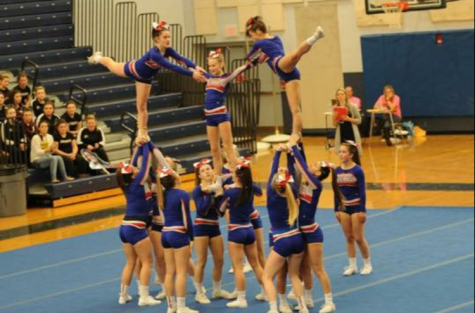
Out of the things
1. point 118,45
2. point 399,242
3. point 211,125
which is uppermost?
point 118,45

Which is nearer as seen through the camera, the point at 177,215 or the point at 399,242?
the point at 177,215

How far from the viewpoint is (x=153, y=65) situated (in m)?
9.38

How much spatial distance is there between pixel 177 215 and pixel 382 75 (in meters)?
11.5

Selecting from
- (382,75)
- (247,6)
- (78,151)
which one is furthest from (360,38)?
(78,151)

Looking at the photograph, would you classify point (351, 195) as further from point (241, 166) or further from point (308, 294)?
point (241, 166)

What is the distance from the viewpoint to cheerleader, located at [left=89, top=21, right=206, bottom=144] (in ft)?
30.3

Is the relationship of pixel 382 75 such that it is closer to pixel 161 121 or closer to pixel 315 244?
pixel 161 121

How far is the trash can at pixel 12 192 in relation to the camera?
48.0ft

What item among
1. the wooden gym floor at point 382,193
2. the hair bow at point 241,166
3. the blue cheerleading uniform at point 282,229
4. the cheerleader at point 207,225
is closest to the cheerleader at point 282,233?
the blue cheerleading uniform at point 282,229

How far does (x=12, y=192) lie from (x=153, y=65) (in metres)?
5.99

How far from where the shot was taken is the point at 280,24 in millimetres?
20984

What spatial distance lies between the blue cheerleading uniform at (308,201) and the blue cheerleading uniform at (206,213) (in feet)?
2.53

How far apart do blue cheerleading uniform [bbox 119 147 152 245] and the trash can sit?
18.5 ft

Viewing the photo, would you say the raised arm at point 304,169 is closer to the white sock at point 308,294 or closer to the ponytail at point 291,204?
the ponytail at point 291,204
